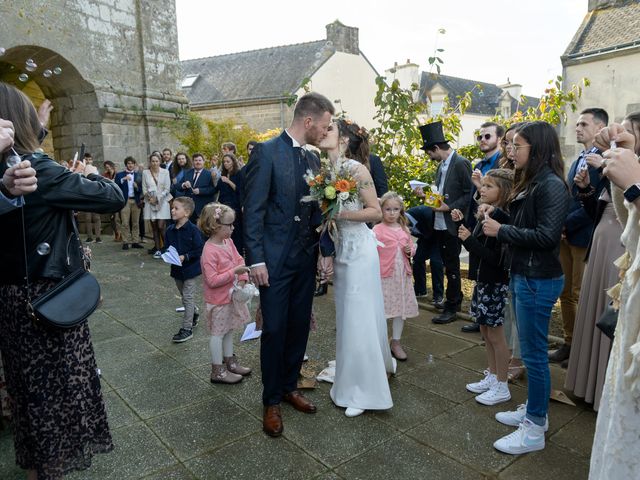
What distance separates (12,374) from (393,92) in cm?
559

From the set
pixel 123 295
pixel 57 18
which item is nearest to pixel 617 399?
pixel 123 295

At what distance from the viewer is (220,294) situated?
13.6 feet

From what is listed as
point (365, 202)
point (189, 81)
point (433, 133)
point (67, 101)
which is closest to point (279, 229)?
point (365, 202)

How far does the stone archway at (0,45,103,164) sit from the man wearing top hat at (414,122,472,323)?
9059mm

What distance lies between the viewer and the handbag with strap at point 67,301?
7.16 ft

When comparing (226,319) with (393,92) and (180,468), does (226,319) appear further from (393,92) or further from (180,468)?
(393,92)

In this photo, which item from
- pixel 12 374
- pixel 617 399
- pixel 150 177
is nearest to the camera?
pixel 617 399

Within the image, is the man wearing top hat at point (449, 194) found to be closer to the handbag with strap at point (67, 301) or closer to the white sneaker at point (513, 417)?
the white sneaker at point (513, 417)

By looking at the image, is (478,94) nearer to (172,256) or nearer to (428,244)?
(428,244)

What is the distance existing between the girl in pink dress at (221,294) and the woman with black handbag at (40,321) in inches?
63.3

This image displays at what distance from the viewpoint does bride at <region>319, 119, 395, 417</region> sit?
3.52 metres

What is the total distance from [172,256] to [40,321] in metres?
2.62

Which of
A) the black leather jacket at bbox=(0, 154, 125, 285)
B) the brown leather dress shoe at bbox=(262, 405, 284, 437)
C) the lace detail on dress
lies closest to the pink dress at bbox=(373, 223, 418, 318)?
the brown leather dress shoe at bbox=(262, 405, 284, 437)

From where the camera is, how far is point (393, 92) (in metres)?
6.57
